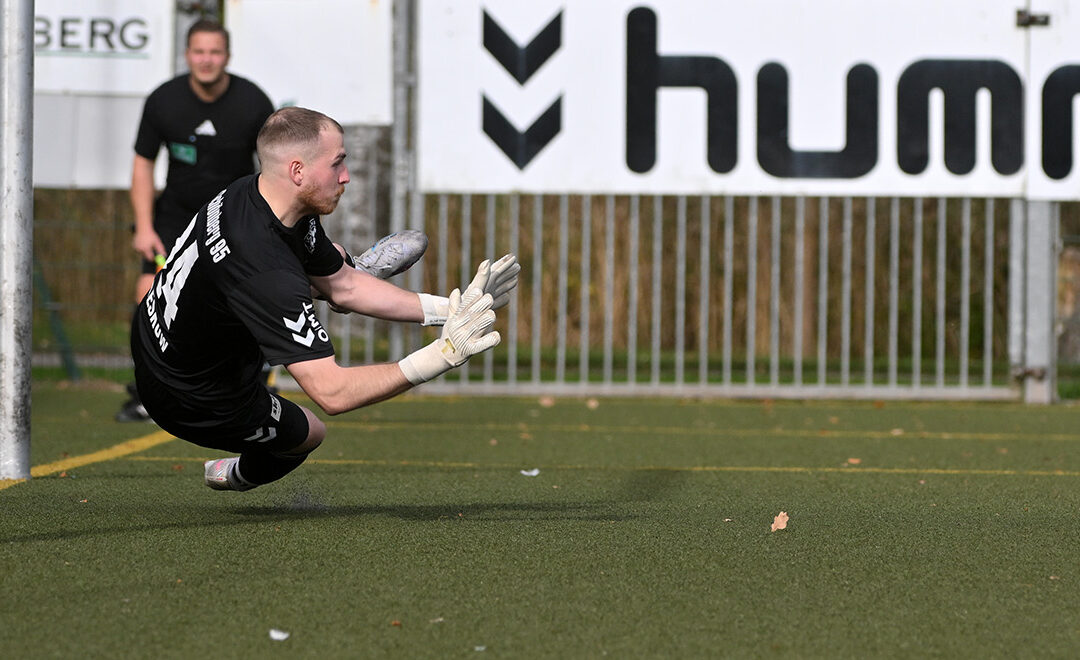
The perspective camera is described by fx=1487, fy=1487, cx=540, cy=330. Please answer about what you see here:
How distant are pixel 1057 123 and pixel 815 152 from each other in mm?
1477

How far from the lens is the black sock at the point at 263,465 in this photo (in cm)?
425

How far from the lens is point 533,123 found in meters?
9.17

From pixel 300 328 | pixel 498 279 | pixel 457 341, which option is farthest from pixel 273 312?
pixel 498 279

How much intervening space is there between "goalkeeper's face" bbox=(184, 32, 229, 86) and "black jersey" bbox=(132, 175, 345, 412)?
283cm

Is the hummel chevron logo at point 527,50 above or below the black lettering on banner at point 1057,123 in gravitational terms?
above

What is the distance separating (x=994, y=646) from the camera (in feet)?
8.89

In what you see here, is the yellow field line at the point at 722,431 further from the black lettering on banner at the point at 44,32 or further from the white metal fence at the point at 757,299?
the black lettering on banner at the point at 44,32

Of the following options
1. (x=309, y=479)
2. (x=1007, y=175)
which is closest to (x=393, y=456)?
(x=309, y=479)

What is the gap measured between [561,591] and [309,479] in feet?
6.98

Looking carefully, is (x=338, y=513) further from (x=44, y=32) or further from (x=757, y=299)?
(x=757, y=299)

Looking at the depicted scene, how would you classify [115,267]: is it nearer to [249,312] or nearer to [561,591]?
[249,312]

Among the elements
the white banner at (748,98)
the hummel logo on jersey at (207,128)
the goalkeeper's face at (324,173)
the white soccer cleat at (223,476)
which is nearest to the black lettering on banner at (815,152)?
the white banner at (748,98)

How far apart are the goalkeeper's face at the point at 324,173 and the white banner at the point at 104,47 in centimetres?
607

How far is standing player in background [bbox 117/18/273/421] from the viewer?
22.1 ft
